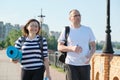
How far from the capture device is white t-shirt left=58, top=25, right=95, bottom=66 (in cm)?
732

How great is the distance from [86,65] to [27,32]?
3.73 ft

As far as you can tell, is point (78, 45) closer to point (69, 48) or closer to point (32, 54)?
point (69, 48)

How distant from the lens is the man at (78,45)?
732 centimetres

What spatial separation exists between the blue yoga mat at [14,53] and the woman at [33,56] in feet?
0.35

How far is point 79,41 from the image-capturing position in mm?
7379

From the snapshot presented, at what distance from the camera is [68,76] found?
24.7 ft

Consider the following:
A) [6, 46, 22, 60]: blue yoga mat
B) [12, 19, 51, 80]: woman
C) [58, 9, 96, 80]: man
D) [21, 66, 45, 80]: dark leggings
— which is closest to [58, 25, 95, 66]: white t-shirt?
[58, 9, 96, 80]: man

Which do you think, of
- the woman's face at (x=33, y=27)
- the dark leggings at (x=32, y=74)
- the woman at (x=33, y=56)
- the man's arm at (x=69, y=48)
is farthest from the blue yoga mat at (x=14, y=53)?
the man's arm at (x=69, y=48)

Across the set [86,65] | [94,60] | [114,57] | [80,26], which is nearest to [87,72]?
[86,65]

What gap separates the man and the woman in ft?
1.11

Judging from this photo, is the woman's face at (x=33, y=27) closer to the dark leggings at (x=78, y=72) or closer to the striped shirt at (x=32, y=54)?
the striped shirt at (x=32, y=54)

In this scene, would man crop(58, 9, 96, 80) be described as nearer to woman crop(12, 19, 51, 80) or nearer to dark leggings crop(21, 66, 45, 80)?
woman crop(12, 19, 51, 80)

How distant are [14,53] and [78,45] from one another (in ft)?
3.36

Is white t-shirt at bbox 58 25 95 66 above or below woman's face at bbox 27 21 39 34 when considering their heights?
below
